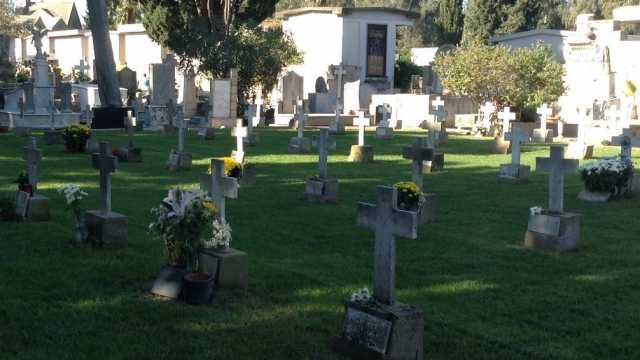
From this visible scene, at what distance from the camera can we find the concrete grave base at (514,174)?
1328 centimetres

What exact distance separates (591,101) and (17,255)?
21.5 meters

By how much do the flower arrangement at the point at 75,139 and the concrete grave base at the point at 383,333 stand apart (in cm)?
1284

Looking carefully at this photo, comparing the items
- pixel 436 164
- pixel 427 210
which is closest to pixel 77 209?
pixel 427 210

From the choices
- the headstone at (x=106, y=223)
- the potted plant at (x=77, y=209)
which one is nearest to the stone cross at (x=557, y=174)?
the headstone at (x=106, y=223)

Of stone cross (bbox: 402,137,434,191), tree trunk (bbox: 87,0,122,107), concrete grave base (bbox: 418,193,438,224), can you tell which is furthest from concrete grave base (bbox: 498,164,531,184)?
tree trunk (bbox: 87,0,122,107)

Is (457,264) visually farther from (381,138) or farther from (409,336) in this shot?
(381,138)

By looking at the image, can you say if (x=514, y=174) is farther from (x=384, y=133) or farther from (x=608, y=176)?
(x=384, y=133)

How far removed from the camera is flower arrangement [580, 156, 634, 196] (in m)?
11.4

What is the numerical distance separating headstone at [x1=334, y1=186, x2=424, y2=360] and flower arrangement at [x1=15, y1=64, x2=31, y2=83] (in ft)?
112

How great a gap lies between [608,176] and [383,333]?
7634 mm

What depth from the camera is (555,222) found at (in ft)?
27.1

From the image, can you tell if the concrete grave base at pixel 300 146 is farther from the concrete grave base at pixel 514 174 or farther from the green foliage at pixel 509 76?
the green foliage at pixel 509 76

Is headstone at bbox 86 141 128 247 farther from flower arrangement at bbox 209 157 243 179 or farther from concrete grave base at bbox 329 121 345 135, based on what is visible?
concrete grave base at bbox 329 121 345 135

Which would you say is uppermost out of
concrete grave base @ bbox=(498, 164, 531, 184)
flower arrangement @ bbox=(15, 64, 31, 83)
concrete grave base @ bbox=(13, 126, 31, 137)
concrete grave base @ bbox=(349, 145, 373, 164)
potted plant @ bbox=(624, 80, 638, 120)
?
flower arrangement @ bbox=(15, 64, 31, 83)
